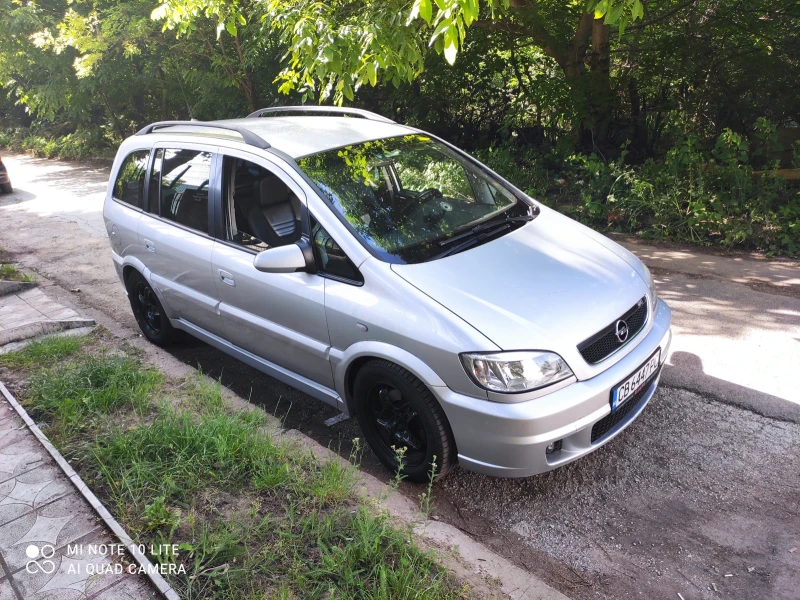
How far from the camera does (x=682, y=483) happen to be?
3479mm

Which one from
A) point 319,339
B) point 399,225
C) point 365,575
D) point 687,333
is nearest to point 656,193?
point 687,333

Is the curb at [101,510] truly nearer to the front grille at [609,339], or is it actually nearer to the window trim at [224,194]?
the window trim at [224,194]

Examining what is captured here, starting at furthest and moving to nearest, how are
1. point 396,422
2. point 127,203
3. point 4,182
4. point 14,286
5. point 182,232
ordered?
point 4,182
point 14,286
point 127,203
point 182,232
point 396,422

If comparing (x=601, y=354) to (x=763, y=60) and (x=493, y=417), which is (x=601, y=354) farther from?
(x=763, y=60)

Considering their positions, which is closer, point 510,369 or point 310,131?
point 510,369

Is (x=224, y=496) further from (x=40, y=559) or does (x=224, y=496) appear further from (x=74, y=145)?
(x=74, y=145)

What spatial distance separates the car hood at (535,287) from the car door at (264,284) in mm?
709

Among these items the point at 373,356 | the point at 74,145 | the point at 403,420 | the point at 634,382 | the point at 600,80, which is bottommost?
the point at 74,145

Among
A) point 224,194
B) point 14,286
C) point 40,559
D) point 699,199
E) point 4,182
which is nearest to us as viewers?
point 40,559

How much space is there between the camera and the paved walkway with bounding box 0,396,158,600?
263 centimetres

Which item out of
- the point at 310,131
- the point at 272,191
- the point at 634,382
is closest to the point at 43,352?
the point at 272,191

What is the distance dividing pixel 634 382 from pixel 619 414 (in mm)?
191

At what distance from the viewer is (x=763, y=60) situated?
7.70m

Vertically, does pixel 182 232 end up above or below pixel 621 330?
above
